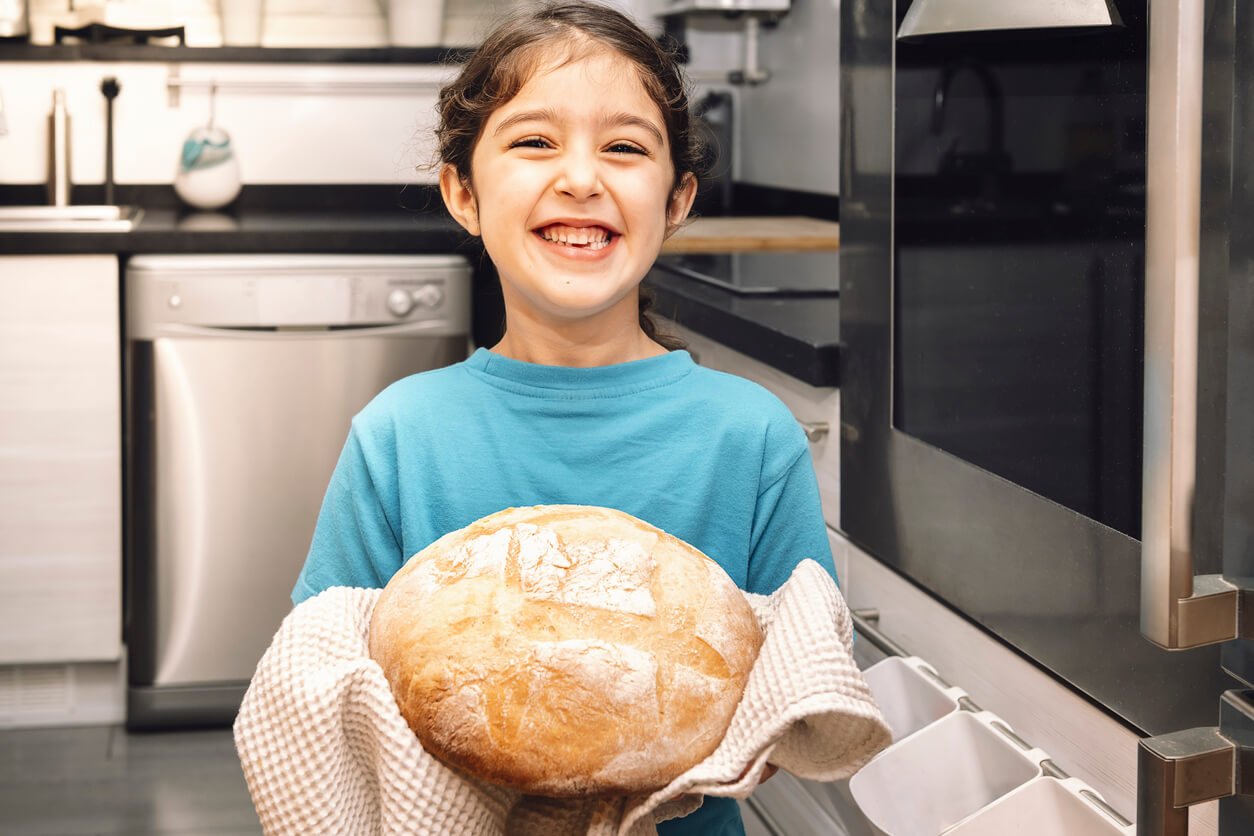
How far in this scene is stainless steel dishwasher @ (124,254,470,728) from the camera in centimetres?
260

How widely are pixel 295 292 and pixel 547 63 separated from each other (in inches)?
71.3

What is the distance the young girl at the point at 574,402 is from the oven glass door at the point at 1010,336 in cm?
21

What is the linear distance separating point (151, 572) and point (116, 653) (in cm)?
22

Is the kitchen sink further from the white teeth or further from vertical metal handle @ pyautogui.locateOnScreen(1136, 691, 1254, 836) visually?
vertical metal handle @ pyautogui.locateOnScreen(1136, 691, 1254, 836)

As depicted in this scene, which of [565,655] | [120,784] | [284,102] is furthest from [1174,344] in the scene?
[284,102]

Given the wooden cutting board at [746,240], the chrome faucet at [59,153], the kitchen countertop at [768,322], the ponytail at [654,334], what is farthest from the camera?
the chrome faucet at [59,153]

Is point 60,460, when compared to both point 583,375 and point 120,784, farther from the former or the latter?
point 583,375

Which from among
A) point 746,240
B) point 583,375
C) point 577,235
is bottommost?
point 583,375

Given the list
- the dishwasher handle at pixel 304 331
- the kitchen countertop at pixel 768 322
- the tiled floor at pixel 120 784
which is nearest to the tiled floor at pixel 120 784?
the tiled floor at pixel 120 784

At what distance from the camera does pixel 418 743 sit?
711mm

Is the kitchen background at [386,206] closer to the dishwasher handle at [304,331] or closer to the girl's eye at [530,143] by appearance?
the dishwasher handle at [304,331]

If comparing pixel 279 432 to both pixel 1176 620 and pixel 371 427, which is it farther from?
pixel 1176 620

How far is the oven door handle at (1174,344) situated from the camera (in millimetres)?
611

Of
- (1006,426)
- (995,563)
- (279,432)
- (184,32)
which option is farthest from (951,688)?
(184,32)
